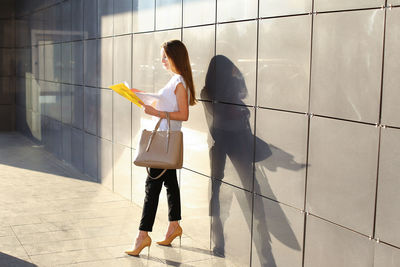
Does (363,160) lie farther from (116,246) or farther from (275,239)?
(116,246)

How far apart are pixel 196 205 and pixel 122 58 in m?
2.59

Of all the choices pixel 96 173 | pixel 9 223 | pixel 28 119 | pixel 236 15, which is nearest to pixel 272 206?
pixel 236 15

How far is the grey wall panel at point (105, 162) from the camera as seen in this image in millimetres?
7755

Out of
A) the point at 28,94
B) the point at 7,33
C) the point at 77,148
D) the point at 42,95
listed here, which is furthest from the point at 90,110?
the point at 7,33

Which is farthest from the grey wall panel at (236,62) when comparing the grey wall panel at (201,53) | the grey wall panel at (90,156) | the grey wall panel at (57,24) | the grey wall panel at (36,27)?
the grey wall panel at (36,27)

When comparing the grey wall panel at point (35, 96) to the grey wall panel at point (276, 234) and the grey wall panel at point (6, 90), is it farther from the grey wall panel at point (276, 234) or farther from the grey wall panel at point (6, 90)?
the grey wall panel at point (276, 234)

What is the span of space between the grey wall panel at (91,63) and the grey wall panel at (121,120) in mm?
835

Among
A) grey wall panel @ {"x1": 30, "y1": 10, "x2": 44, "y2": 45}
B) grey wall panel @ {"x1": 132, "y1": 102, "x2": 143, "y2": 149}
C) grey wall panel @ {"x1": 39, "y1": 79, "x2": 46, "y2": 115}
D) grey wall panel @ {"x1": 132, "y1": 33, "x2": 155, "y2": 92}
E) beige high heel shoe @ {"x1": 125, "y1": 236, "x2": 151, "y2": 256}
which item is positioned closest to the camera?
beige high heel shoe @ {"x1": 125, "y1": 236, "x2": 151, "y2": 256}

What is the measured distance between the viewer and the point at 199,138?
539 cm

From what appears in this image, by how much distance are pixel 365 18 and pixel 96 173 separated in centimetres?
561

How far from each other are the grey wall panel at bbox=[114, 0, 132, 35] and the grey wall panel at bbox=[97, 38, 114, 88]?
28 centimetres

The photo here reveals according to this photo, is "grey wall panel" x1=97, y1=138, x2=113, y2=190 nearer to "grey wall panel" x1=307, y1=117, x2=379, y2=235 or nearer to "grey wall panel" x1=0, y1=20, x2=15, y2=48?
"grey wall panel" x1=307, y1=117, x2=379, y2=235

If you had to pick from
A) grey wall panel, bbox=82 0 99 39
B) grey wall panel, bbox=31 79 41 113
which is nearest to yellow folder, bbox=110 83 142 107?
grey wall panel, bbox=82 0 99 39

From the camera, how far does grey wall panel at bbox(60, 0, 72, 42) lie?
938 cm
